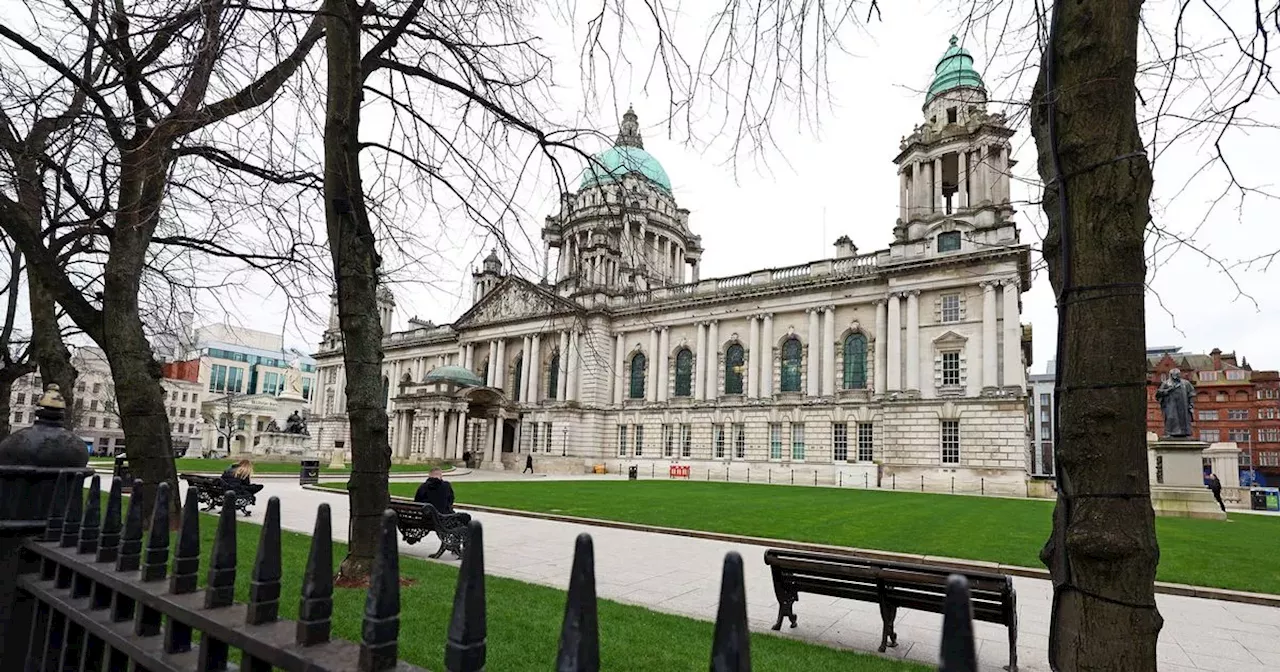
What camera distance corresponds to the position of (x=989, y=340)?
3375 centimetres

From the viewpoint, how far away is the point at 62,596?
2576mm

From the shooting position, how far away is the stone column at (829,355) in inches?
1572

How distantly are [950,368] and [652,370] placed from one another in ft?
65.1

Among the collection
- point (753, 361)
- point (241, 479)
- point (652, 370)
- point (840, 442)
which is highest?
point (753, 361)

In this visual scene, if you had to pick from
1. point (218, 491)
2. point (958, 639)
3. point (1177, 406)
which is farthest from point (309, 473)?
point (1177, 406)

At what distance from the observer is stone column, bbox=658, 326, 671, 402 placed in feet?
155

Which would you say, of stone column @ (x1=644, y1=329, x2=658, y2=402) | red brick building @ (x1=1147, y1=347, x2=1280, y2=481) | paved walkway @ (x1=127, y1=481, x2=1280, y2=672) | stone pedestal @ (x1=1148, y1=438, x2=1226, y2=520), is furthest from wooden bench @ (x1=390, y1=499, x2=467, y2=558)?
red brick building @ (x1=1147, y1=347, x2=1280, y2=481)

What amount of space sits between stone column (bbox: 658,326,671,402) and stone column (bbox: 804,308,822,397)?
1043 cm

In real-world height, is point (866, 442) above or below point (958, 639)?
below

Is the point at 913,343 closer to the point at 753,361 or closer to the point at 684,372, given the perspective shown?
the point at 753,361

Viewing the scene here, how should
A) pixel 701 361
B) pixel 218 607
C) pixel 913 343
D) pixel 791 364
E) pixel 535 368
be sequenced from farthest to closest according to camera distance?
pixel 535 368, pixel 701 361, pixel 791 364, pixel 913 343, pixel 218 607

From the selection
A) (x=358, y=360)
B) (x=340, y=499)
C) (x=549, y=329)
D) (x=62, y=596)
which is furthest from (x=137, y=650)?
(x=340, y=499)

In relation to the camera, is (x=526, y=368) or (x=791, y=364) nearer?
(x=791, y=364)

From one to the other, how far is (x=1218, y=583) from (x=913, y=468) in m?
26.4
